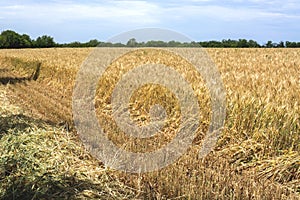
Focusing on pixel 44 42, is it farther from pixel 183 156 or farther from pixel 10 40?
pixel 183 156

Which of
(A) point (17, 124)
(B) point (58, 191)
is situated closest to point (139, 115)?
(A) point (17, 124)

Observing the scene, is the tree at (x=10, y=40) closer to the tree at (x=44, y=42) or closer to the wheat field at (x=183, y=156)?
the tree at (x=44, y=42)

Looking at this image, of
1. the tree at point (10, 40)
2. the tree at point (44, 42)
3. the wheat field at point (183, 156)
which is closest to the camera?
the wheat field at point (183, 156)

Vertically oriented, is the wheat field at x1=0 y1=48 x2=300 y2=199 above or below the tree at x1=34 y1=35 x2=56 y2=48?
below

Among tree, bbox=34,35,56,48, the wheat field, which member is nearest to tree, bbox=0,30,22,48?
tree, bbox=34,35,56,48

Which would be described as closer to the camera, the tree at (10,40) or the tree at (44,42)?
the tree at (10,40)

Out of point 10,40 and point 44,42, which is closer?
point 10,40

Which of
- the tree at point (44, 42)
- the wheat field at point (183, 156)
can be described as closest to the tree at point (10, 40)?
the tree at point (44, 42)

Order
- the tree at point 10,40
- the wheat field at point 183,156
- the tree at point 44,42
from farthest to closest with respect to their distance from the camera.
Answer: the tree at point 44,42, the tree at point 10,40, the wheat field at point 183,156

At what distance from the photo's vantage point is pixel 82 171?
504cm

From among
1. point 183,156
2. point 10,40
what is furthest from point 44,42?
point 183,156

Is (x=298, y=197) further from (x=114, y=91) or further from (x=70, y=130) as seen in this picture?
(x=114, y=91)

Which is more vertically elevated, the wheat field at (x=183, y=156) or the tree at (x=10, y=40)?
the tree at (x=10, y=40)

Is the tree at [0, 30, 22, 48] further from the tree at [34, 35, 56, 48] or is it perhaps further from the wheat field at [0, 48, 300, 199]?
the wheat field at [0, 48, 300, 199]
